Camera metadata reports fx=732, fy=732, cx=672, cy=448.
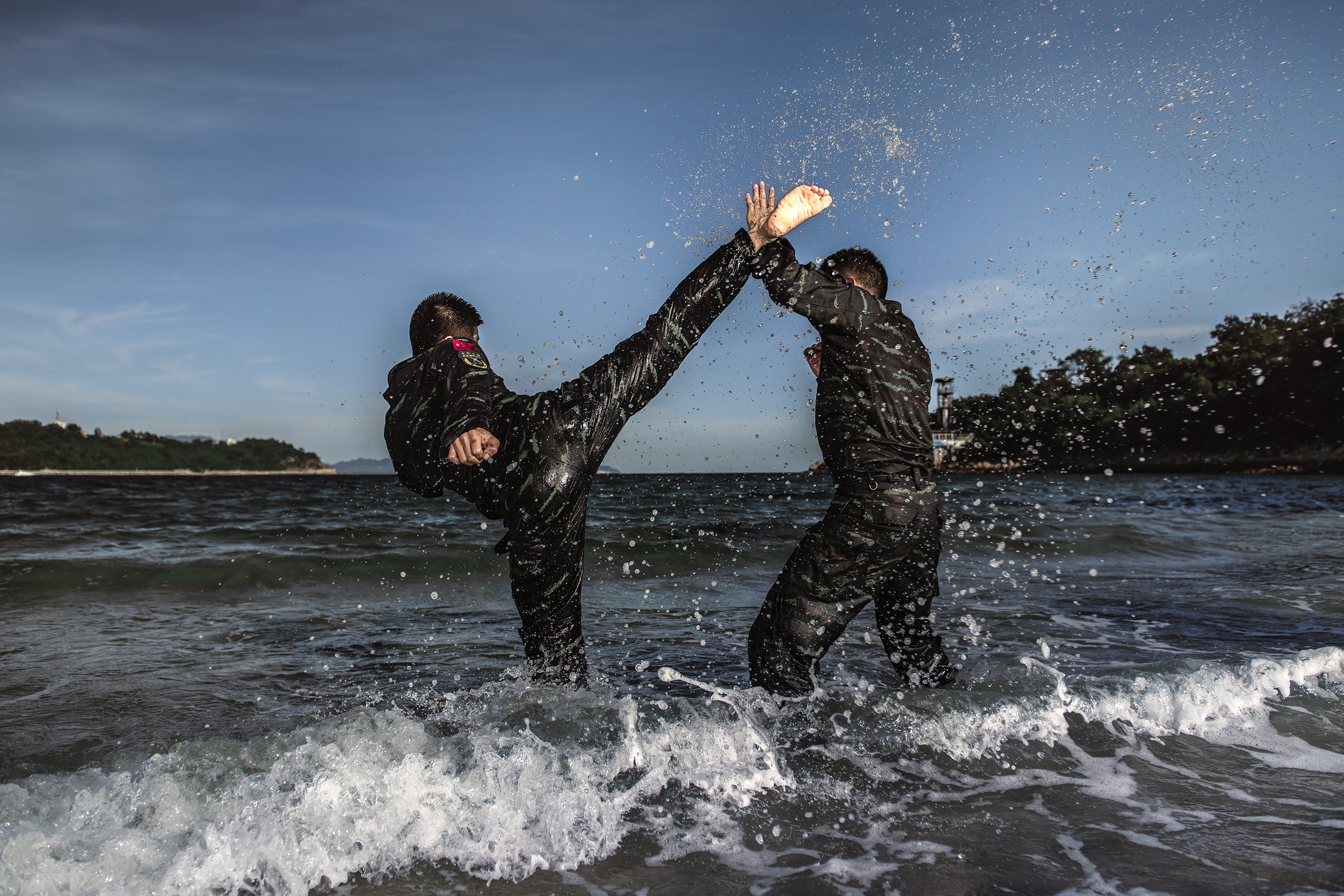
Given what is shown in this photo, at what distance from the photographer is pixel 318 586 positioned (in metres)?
7.91

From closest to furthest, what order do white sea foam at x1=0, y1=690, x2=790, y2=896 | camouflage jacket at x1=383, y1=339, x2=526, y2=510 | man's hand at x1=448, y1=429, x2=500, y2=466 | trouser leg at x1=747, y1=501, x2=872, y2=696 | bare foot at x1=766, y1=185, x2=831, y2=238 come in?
1. white sea foam at x1=0, y1=690, x2=790, y2=896
2. man's hand at x1=448, y1=429, x2=500, y2=466
3. camouflage jacket at x1=383, y1=339, x2=526, y2=510
4. trouser leg at x1=747, y1=501, x2=872, y2=696
5. bare foot at x1=766, y1=185, x2=831, y2=238

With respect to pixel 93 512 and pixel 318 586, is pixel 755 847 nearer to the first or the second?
pixel 318 586

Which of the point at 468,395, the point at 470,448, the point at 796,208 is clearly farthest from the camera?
the point at 796,208

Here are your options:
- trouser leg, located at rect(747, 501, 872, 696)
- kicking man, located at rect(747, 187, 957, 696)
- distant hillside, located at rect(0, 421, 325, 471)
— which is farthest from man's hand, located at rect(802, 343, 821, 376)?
distant hillside, located at rect(0, 421, 325, 471)

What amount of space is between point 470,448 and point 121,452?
164439 mm

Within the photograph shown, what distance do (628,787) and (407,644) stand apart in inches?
122

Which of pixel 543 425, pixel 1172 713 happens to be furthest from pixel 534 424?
pixel 1172 713

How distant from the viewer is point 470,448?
260cm

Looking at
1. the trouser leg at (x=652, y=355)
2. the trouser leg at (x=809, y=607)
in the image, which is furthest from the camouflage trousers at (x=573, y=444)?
the trouser leg at (x=809, y=607)

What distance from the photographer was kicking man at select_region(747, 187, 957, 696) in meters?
2.89

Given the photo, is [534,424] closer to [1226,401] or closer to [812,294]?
[812,294]

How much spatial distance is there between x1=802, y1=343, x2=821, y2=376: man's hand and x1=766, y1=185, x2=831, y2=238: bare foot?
541mm

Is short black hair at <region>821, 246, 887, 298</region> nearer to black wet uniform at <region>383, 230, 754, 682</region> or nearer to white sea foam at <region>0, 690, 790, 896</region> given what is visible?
black wet uniform at <region>383, 230, 754, 682</region>

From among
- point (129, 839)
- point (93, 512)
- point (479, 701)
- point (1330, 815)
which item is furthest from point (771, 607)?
point (93, 512)
